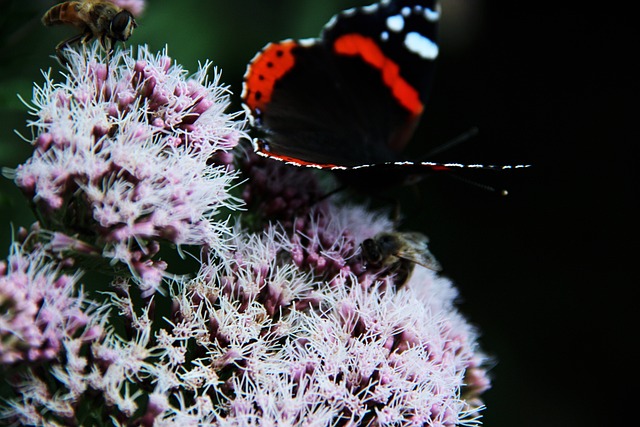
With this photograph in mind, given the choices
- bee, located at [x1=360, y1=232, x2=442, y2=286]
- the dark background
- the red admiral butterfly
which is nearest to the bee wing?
bee, located at [x1=360, y1=232, x2=442, y2=286]

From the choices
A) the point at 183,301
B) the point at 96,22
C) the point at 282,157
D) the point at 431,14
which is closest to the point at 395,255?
the point at 282,157

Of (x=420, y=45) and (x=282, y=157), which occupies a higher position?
(x=420, y=45)

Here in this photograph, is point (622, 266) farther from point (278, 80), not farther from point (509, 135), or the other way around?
point (278, 80)

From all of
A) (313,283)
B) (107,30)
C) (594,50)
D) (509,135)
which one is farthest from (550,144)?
(107,30)

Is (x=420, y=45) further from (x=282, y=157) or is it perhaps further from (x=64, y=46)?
(x=64, y=46)

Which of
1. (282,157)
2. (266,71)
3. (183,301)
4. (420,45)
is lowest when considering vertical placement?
(183,301)

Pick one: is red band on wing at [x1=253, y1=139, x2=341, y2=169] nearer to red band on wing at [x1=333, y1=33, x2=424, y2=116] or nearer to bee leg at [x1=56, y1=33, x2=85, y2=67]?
bee leg at [x1=56, y1=33, x2=85, y2=67]
